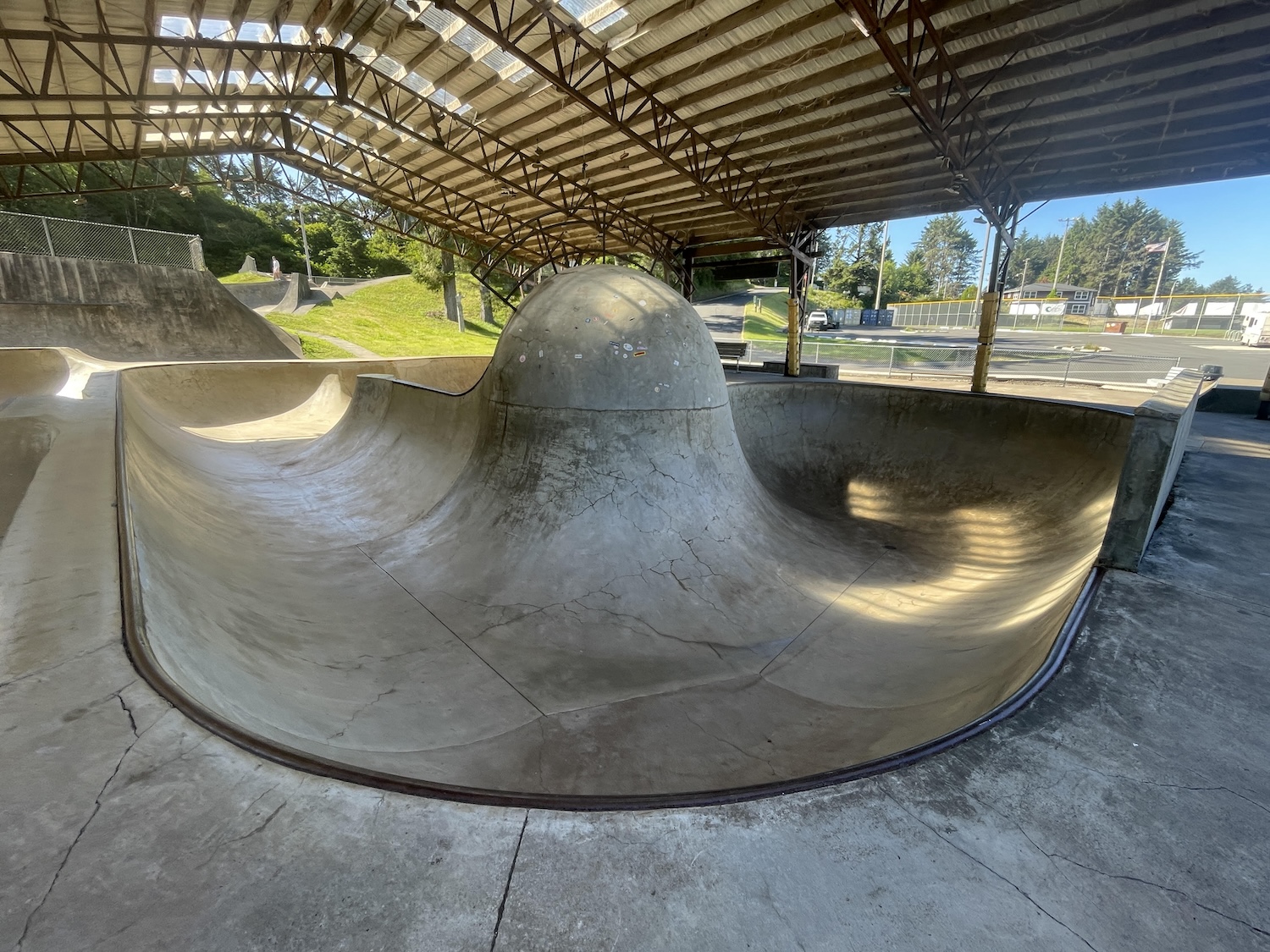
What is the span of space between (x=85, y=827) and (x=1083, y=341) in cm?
4054

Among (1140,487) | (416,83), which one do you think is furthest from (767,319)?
(1140,487)

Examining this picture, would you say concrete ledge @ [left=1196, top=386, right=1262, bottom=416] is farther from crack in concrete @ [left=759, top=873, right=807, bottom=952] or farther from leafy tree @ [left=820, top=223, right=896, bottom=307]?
leafy tree @ [left=820, top=223, right=896, bottom=307]

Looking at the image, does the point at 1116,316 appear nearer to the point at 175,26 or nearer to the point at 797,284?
the point at 797,284

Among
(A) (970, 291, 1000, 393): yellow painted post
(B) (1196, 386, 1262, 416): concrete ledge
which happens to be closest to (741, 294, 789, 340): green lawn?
(A) (970, 291, 1000, 393): yellow painted post

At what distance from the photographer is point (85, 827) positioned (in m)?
1.26

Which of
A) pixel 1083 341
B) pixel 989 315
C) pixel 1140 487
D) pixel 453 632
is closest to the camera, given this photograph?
pixel 1140 487

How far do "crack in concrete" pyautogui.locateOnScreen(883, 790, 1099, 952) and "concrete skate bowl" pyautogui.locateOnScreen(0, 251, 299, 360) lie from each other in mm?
21108

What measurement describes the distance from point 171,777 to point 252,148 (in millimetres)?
19516

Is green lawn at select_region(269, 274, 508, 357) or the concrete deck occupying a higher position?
green lawn at select_region(269, 274, 508, 357)

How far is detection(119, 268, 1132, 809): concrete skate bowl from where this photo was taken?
9.96 ft

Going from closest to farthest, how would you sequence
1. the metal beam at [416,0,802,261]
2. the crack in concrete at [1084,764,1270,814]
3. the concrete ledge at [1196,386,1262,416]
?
1. the crack in concrete at [1084,764,1270,814]
2. the metal beam at [416,0,802,261]
3. the concrete ledge at [1196,386,1262,416]

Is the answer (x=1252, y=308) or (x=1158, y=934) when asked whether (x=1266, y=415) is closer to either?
(x=1158, y=934)

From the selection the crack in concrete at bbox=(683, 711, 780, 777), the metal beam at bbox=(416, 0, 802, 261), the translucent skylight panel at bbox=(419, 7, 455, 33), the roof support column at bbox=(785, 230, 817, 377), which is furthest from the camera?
the roof support column at bbox=(785, 230, 817, 377)

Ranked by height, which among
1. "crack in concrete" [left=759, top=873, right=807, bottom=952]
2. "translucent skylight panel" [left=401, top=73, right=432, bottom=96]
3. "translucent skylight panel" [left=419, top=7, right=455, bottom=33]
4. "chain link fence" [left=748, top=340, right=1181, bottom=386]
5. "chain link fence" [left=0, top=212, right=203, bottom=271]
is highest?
"translucent skylight panel" [left=401, top=73, right=432, bottom=96]
